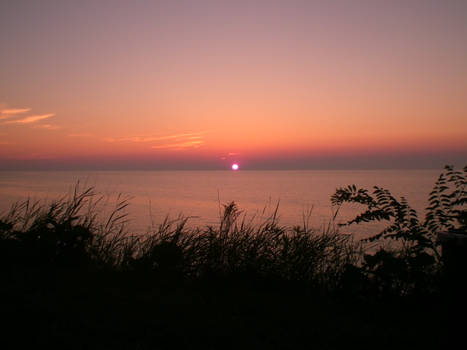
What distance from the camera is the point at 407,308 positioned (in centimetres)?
485

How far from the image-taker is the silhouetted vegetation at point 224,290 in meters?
3.54

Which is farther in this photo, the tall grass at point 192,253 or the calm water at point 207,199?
the calm water at point 207,199

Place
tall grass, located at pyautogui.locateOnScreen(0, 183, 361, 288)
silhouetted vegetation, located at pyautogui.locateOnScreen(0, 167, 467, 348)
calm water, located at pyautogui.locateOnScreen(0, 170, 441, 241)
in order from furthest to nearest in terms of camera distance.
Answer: calm water, located at pyautogui.locateOnScreen(0, 170, 441, 241) < tall grass, located at pyautogui.locateOnScreen(0, 183, 361, 288) < silhouetted vegetation, located at pyautogui.locateOnScreen(0, 167, 467, 348)

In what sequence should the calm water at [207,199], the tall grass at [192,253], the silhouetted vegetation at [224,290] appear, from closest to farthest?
the silhouetted vegetation at [224,290], the tall grass at [192,253], the calm water at [207,199]

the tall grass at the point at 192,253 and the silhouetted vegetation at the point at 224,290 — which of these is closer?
the silhouetted vegetation at the point at 224,290

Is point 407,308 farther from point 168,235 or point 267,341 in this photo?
point 168,235

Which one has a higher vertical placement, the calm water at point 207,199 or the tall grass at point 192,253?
the tall grass at point 192,253

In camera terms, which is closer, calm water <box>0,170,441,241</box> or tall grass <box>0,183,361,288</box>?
tall grass <box>0,183,361,288</box>

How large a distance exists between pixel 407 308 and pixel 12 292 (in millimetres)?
4683

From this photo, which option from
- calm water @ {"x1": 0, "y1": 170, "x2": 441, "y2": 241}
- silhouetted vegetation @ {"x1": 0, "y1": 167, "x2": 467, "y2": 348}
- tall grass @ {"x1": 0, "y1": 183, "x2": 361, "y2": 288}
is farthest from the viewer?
calm water @ {"x1": 0, "y1": 170, "x2": 441, "y2": 241}

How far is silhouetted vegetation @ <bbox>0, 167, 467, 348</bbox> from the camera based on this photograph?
11.6 feet

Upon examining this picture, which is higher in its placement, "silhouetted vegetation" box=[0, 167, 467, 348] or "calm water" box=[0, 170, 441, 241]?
"silhouetted vegetation" box=[0, 167, 467, 348]

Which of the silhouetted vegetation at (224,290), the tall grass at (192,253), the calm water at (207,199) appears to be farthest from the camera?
the calm water at (207,199)

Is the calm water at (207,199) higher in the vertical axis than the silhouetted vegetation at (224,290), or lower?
lower
